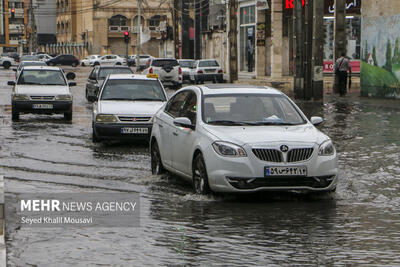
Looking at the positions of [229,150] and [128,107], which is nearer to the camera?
[229,150]

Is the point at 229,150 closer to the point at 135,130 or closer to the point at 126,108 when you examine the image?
the point at 135,130

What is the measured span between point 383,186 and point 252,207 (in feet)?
8.61

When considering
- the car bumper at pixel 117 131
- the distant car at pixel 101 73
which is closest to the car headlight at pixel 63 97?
the car bumper at pixel 117 131

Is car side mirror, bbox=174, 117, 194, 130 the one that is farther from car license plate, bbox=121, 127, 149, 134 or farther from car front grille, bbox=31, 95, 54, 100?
car front grille, bbox=31, 95, 54, 100

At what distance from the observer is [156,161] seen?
42.3 feet

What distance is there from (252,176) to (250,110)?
4.94 ft

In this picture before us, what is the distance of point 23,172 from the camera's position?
1322 centimetres

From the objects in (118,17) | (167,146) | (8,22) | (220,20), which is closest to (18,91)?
(167,146)

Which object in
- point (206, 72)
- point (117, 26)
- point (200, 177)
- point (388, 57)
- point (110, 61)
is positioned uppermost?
point (117, 26)

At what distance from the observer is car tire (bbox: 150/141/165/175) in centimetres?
1273

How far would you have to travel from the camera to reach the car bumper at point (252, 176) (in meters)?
10.3

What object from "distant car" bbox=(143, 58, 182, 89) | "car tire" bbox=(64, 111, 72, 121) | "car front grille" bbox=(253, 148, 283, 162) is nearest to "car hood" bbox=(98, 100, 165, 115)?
"car tire" bbox=(64, 111, 72, 121)

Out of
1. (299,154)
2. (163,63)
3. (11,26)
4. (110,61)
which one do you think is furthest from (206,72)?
(11,26)

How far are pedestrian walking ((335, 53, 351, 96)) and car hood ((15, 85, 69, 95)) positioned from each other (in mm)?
12943
